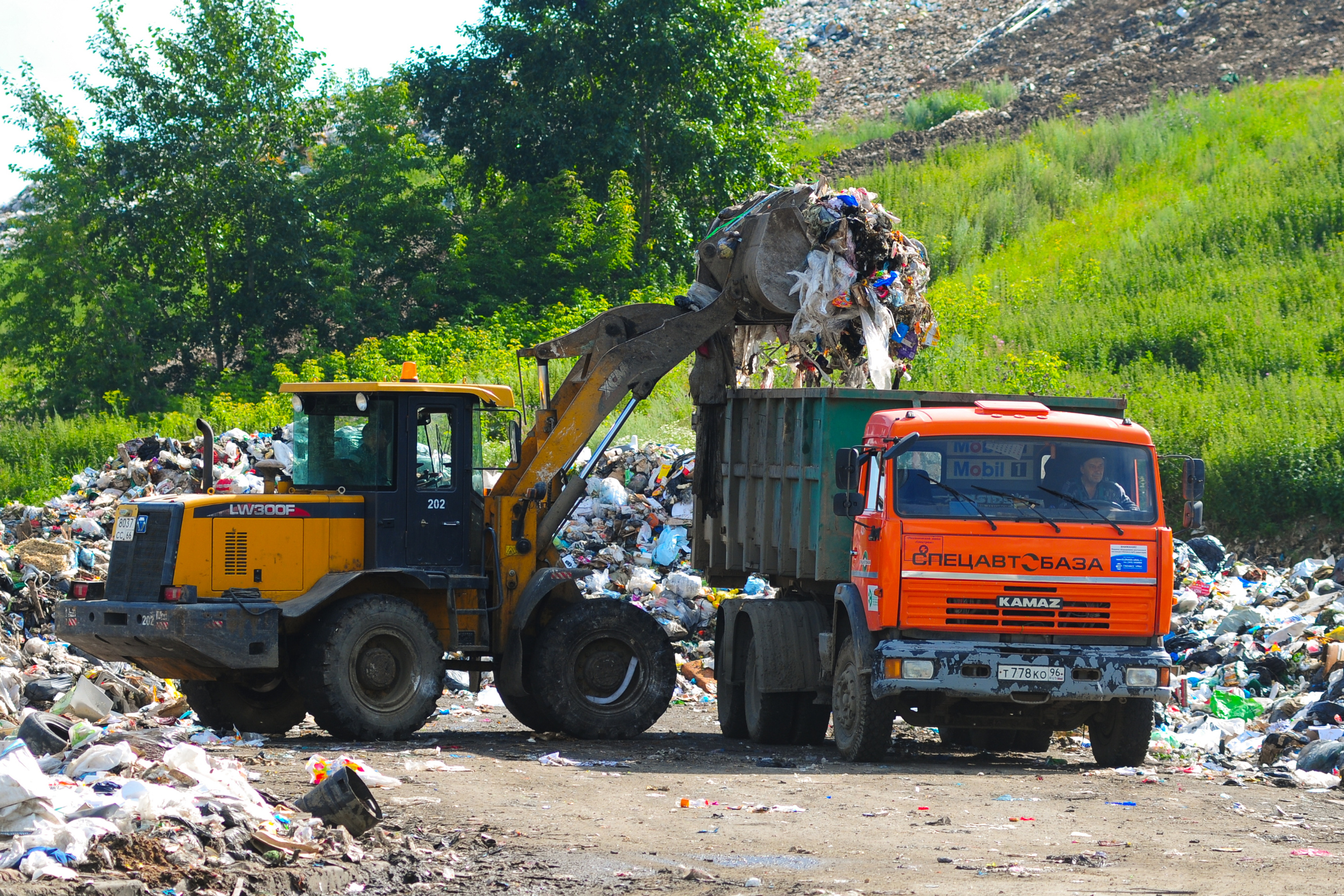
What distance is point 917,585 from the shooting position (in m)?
8.80

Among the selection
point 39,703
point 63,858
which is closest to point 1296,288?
point 39,703

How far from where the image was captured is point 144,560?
962cm

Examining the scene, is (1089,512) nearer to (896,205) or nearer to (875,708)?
(875,708)

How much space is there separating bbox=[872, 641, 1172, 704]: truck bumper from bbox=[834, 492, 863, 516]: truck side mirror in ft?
3.02

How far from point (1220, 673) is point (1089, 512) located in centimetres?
443

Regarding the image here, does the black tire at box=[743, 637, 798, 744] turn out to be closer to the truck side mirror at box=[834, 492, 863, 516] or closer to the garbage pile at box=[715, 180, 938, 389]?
the truck side mirror at box=[834, 492, 863, 516]

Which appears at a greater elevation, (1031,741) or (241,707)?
(241,707)

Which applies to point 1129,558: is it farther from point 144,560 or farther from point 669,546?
point 669,546

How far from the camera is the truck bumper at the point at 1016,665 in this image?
28.6ft

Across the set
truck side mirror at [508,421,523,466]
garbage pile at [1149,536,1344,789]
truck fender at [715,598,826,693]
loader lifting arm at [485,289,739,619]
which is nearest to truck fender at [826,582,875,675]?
truck fender at [715,598,826,693]

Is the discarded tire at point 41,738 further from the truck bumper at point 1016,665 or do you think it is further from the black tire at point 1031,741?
the black tire at point 1031,741

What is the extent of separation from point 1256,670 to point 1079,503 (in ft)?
14.6

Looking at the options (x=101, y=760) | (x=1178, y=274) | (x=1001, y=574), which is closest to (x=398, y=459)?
(x=101, y=760)

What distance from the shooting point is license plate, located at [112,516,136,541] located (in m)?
9.76
